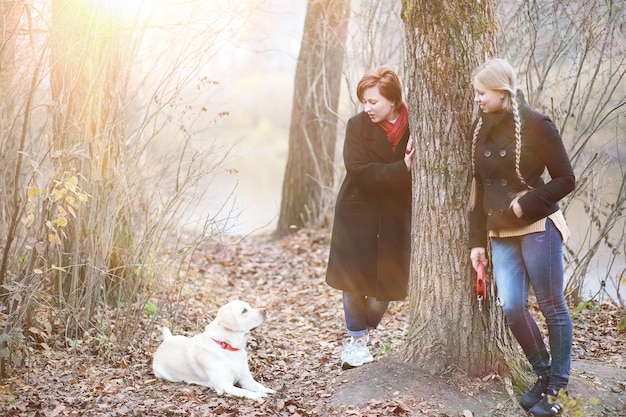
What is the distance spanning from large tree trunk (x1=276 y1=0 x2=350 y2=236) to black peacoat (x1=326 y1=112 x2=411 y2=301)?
18.2ft

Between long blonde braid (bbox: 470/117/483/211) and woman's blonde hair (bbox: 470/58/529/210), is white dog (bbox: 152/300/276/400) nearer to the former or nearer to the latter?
long blonde braid (bbox: 470/117/483/211)

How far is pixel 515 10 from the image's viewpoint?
6.68m

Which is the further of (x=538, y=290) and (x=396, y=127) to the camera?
(x=396, y=127)

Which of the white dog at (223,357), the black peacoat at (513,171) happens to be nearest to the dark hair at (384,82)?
the black peacoat at (513,171)

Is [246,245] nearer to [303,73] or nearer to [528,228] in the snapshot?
[303,73]

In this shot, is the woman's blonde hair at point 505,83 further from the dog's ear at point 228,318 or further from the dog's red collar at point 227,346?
the dog's red collar at point 227,346

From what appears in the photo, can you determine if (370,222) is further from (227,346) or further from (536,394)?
(536,394)

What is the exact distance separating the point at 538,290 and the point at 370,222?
1328mm

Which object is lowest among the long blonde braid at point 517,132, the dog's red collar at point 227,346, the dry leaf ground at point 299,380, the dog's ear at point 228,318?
the dry leaf ground at point 299,380

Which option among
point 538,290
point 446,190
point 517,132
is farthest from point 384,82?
point 538,290

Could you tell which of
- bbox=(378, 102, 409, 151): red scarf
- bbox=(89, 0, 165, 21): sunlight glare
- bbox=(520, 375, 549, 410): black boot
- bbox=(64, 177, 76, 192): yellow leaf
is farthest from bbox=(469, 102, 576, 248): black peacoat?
bbox=(89, 0, 165, 21): sunlight glare

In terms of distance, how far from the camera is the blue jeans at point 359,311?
491cm

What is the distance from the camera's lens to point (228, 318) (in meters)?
4.65

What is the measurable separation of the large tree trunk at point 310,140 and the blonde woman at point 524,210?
6.53m
